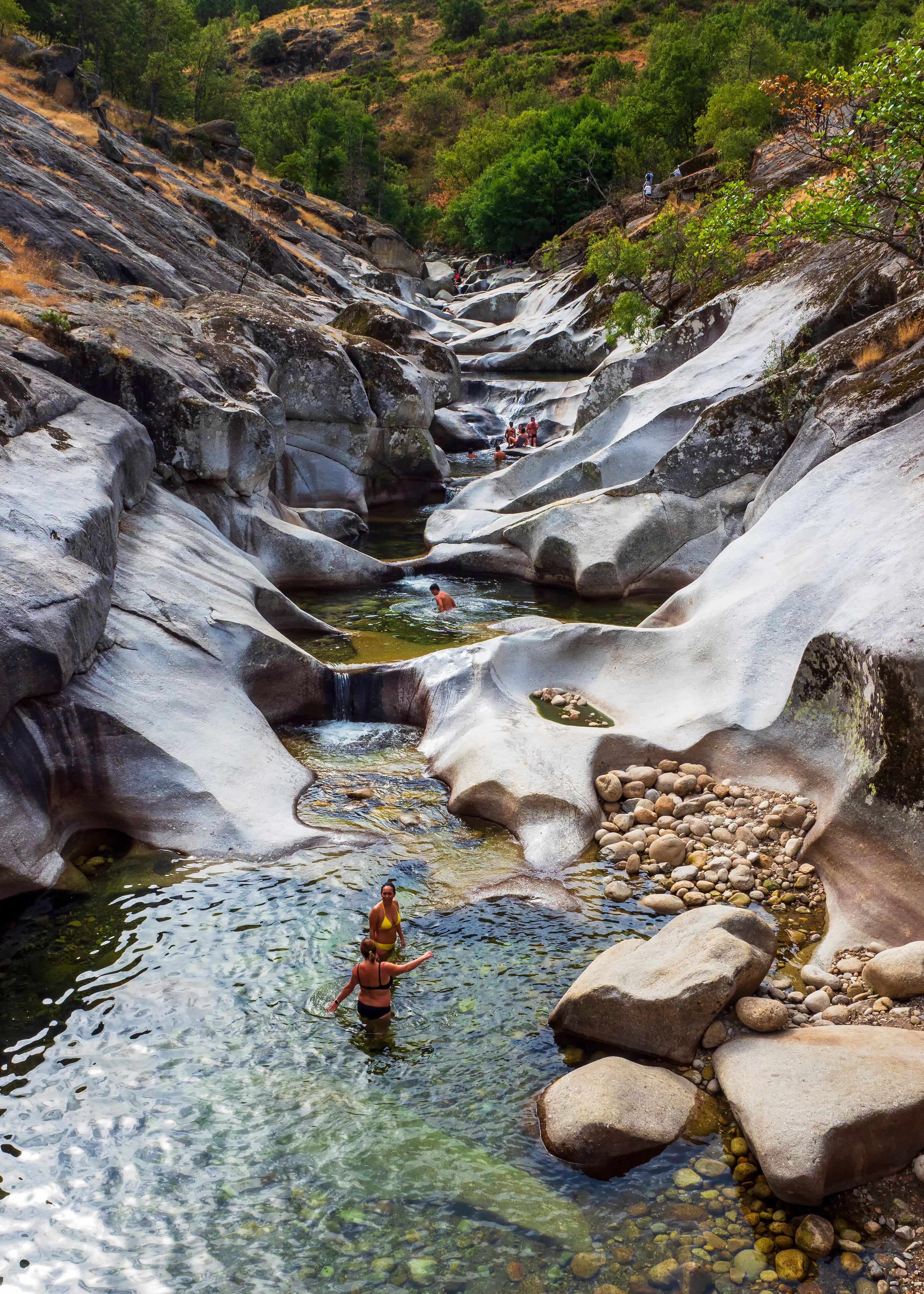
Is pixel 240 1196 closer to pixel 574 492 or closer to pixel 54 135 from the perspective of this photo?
pixel 574 492

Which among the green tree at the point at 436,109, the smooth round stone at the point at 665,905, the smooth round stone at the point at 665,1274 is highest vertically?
the green tree at the point at 436,109

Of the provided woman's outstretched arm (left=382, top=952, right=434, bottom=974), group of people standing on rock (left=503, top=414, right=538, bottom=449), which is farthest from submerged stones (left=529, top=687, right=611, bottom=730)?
group of people standing on rock (left=503, top=414, right=538, bottom=449)

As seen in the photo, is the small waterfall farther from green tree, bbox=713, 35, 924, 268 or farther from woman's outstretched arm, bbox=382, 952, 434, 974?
green tree, bbox=713, 35, 924, 268

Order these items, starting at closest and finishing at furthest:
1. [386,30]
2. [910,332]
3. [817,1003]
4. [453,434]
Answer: [817,1003] → [910,332] → [453,434] → [386,30]

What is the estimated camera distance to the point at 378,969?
7.59 m

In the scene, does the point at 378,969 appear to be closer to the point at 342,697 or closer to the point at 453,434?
the point at 342,697

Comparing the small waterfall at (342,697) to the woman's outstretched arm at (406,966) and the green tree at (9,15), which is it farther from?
the green tree at (9,15)

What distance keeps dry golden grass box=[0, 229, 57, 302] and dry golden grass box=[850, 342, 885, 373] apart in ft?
54.7

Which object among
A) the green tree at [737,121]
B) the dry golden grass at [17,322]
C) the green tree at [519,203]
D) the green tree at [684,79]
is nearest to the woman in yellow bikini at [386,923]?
the dry golden grass at [17,322]

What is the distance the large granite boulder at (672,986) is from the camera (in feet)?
23.1

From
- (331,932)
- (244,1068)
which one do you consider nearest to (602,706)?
(331,932)

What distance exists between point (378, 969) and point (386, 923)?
78 centimetres

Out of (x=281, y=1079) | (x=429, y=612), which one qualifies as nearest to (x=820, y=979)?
(x=281, y=1079)

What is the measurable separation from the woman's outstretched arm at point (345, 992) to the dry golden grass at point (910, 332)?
13.8m
